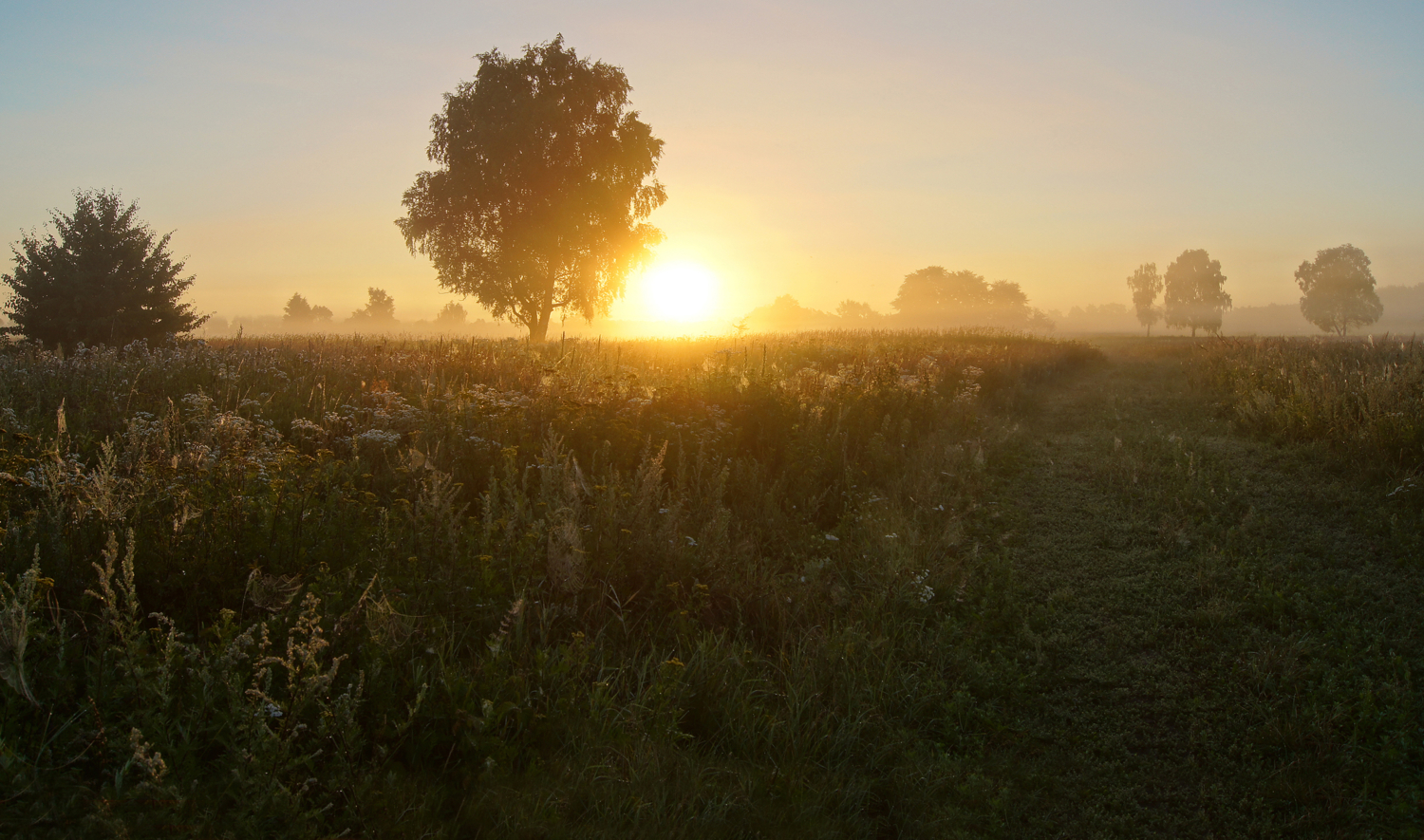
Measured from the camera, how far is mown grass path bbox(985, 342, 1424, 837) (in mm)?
3074

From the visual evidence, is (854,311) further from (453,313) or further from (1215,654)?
(1215,654)

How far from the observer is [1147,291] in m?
86.9

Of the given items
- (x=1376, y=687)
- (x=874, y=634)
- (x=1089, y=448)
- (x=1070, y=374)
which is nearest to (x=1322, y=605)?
(x=1376, y=687)

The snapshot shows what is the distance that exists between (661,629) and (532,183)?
24.3 meters

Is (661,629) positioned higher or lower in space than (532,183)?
lower

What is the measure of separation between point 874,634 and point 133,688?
3646mm

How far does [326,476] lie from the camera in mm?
4129

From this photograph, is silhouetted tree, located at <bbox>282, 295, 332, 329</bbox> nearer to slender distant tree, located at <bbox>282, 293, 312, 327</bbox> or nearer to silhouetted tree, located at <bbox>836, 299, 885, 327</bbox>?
slender distant tree, located at <bbox>282, 293, 312, 327</bbox>

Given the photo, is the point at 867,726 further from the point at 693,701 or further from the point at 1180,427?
the point at 1180,427

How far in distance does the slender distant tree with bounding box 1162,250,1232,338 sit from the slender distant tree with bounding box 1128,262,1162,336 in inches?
191

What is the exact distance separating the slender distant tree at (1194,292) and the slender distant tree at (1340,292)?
779 cm

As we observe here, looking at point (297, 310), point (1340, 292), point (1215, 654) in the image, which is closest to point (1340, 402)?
point (1215, 654)

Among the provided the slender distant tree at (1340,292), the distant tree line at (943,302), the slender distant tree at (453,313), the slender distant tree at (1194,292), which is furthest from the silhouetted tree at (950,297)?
the slender distant tree at (453,313)

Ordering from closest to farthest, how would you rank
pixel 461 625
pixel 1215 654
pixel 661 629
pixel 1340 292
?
pixel 461 625 → pixel 661 629 → pixel 1215 654 → pixel 1340 292
